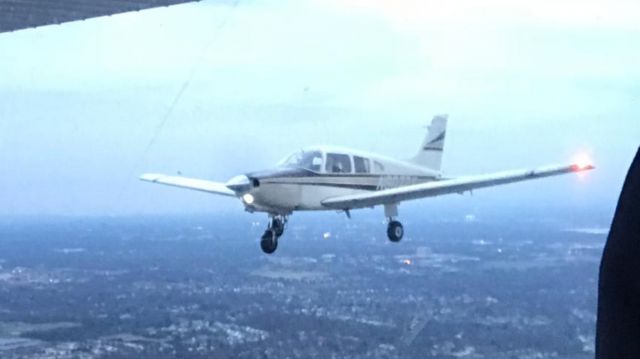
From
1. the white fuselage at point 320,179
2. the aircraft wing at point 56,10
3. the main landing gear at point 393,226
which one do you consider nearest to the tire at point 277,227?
the white fuselage at point 320,179

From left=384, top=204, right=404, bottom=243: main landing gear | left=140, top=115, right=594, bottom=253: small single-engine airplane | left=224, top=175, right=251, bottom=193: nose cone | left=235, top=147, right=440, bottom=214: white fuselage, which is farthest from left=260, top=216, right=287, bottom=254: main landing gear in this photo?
left=384, top=204, right=404, bottom=243: main landing gear

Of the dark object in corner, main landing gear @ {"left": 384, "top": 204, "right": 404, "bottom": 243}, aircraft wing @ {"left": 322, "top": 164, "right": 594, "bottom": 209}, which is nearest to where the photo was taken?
the dark object in corner

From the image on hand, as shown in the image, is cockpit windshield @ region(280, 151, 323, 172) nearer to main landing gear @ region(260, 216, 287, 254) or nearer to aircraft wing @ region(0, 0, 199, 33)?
main landing gear @ region(260, 216, 287, 254)

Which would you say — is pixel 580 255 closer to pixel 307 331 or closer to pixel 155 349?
pixel 307 331

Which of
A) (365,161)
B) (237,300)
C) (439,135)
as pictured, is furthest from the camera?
(237,300)

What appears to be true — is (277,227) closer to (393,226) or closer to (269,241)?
(269,241)

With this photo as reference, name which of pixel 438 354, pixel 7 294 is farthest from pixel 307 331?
pixel 7 294

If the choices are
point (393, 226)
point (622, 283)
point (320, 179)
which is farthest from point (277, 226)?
point (622, 283)
